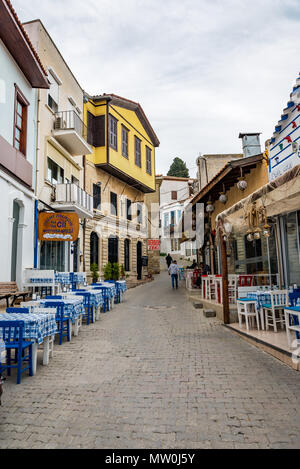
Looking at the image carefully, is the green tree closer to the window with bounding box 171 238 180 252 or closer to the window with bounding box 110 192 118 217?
the window with bounding box 171 238 180 252

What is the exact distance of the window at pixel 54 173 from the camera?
14.6m

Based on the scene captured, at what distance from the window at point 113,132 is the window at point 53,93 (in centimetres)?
554

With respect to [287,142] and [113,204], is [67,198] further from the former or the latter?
[287,142]

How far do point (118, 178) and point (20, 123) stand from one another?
1154cm

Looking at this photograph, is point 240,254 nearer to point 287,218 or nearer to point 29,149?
point 287,218

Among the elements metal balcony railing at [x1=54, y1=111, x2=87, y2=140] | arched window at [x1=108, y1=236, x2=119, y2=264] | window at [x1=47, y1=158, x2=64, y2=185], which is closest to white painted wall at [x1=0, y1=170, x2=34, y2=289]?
window at [x1=47, y1=158, x2=64, y2=185]

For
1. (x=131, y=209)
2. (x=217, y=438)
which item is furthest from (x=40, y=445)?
(x=131, y=209)

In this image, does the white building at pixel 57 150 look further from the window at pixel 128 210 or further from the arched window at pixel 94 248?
the window at pixel 128 210

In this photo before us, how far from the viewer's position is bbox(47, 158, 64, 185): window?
14613mm

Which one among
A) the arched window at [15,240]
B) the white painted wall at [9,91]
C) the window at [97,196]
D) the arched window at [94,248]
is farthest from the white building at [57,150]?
the window at [97,196]

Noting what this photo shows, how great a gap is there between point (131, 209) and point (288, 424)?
22585 mm

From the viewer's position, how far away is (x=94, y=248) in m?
19.9

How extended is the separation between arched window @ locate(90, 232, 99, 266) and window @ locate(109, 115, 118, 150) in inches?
236

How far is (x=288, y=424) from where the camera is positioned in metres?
3.28
